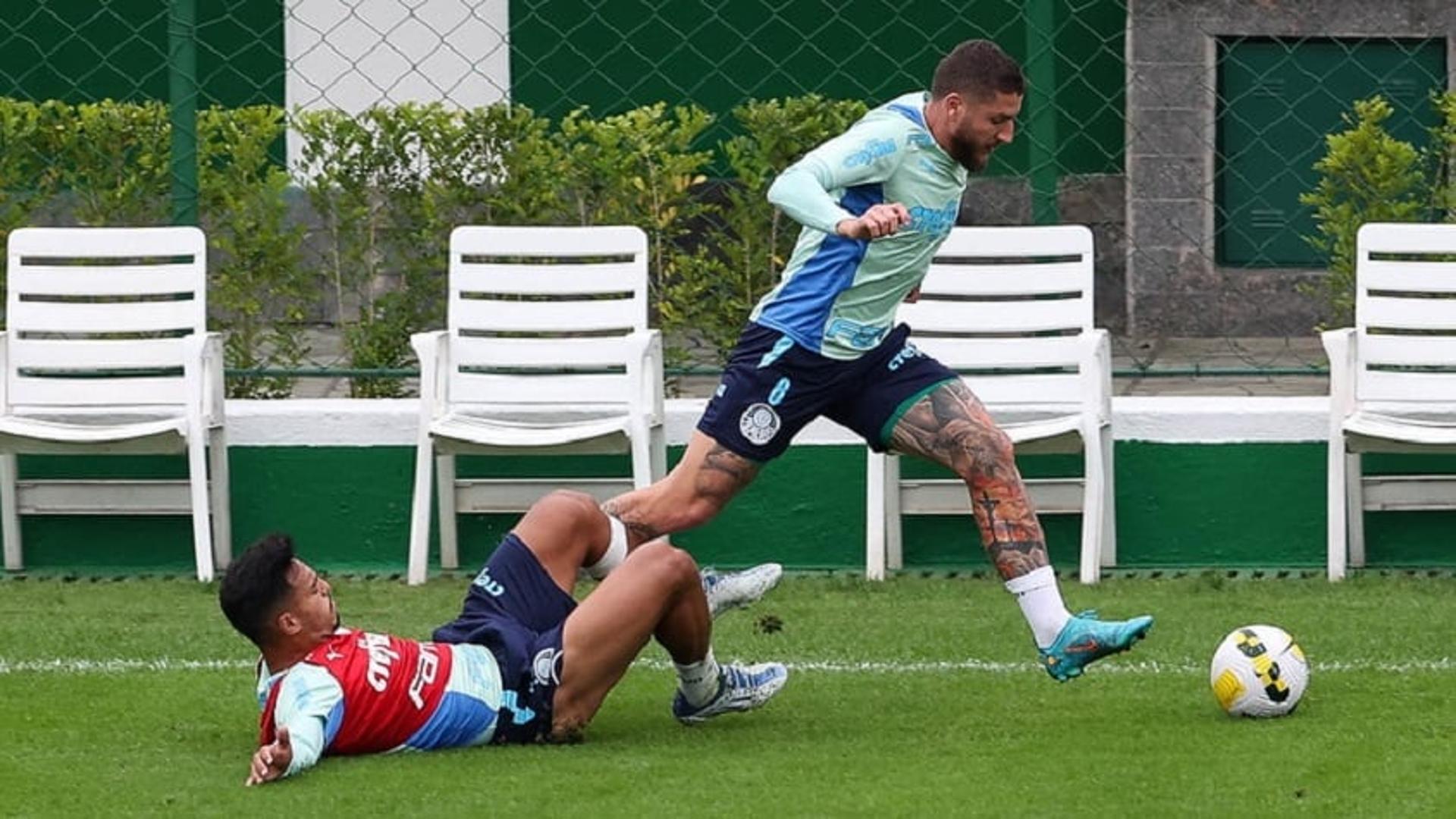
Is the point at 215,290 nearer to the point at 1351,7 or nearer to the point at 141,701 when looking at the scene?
the point at 141,701

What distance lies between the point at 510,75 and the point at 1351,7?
4512 mm

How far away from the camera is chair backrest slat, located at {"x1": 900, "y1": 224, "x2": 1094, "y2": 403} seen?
976 cm

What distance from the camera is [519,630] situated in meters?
6.68

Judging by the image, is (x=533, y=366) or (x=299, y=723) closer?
(x=299, y=723)

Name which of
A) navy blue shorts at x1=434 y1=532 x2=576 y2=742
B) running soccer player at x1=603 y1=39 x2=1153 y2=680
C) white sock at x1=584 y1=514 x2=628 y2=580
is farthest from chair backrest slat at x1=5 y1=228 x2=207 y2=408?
navy blue shorts at x1=434 y1=532 x2=576 y2=742

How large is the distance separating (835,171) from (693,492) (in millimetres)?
970

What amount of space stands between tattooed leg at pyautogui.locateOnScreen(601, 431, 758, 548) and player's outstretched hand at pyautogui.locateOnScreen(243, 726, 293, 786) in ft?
4.74

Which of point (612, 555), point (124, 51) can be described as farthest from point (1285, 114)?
point (612, 555)

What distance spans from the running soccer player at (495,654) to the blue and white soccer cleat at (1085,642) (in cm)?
69

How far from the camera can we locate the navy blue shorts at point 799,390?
7453mm

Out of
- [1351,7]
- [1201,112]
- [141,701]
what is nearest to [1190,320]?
[1201,112]

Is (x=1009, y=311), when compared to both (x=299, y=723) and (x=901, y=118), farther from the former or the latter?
(x=299, y=723)

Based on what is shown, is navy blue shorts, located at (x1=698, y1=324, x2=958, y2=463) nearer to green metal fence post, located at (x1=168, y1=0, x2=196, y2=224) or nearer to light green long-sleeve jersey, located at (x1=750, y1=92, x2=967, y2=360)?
light green long-sleeve jersey, located at (x1=750, y1=92, x2=967, y2=360)

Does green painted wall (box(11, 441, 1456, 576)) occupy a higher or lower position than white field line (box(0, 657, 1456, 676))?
higher
